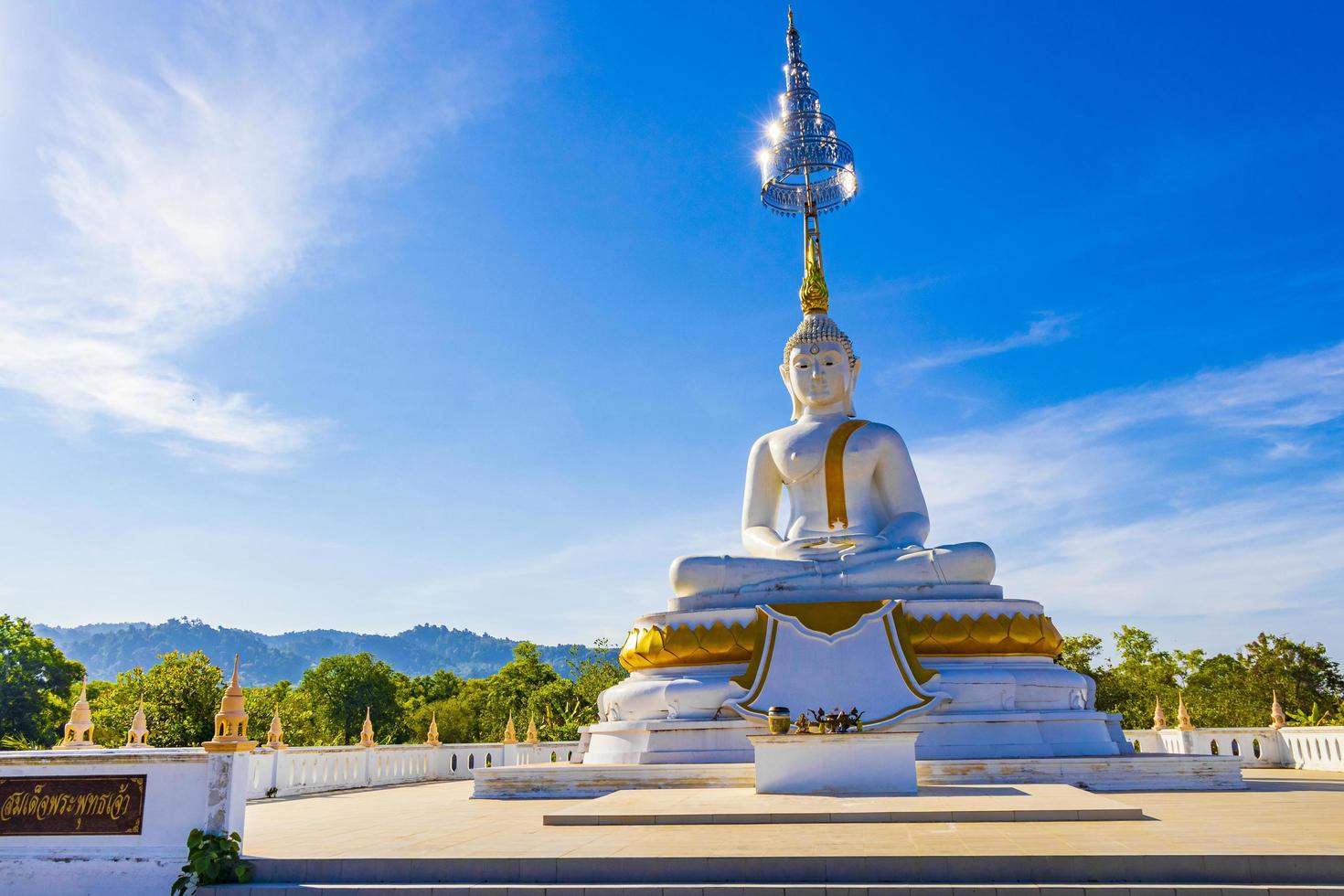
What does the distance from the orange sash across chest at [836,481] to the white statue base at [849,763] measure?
23.8 feet

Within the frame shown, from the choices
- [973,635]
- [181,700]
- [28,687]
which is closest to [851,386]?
[973,635]

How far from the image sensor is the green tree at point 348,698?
54500 mm

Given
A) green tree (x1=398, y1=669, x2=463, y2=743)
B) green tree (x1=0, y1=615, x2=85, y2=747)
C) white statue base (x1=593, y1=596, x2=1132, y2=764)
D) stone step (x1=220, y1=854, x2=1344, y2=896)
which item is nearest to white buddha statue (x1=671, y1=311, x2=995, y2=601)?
white statue base (x1=593, y1=596, x2=1132, y2=764)

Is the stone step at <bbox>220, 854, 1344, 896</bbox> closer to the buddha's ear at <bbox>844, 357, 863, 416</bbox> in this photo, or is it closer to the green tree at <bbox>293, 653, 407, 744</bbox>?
the buddha's ear at <bbox>844, 357, 863, 416</bbox>

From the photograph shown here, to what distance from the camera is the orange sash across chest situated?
59.1ft

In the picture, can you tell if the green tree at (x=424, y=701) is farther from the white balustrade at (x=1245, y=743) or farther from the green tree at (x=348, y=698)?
the white balustrade at (x=1245, y=743)

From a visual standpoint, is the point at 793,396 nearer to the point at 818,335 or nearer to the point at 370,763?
the point at 818,335

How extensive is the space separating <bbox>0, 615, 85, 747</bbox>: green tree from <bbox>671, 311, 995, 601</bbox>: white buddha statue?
3350 centimetres

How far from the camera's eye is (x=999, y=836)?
25.7ft

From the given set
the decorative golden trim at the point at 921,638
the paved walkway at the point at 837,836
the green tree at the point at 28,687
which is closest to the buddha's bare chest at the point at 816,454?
the decorative golden trim at the point at 921,638

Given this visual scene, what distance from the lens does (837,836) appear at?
318 inches

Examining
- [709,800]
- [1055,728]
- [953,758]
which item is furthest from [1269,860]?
[1055,728]

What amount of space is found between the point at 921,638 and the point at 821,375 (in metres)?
6.10

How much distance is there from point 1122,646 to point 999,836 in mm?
36987
